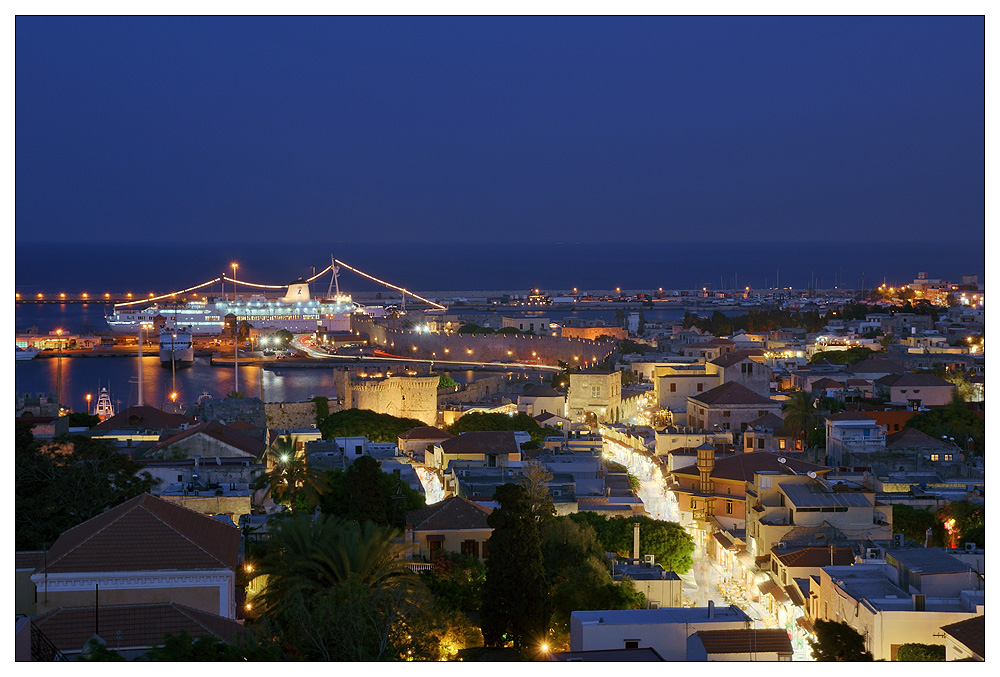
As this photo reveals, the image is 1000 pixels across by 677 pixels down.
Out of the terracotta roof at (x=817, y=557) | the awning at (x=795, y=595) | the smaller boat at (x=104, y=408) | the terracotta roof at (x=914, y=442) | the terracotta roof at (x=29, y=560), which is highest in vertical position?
the terracotta roof at (x=29, y=560)

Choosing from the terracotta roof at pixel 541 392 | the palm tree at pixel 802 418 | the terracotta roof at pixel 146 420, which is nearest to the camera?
the terracotta roof at pixel 146 420

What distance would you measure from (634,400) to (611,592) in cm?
827

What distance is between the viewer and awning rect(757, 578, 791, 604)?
18.8ft

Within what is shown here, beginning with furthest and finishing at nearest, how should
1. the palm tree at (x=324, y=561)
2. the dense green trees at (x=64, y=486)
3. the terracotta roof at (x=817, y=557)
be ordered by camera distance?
the terracotta roof at (x=817, y=557) → the dense green trees at (x=64, y=486) → the palm tree at (x=324, y=561)

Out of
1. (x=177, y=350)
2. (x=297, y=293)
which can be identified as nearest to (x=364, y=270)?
(x=297, y=293)

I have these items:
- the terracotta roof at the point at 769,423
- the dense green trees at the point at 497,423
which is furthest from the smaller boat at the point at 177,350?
the terracotta roof at the point at 769,423

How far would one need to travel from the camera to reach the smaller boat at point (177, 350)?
2650 centimetres

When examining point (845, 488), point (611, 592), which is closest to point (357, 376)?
point (845, 488)

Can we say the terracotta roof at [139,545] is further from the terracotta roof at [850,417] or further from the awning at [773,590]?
the terracotta roof at [850,417]

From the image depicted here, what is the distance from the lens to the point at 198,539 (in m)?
4.51

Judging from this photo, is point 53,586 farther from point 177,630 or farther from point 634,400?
point 634,400

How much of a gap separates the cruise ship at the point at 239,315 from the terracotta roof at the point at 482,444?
27.1m

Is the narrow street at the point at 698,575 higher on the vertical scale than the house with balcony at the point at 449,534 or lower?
lower
